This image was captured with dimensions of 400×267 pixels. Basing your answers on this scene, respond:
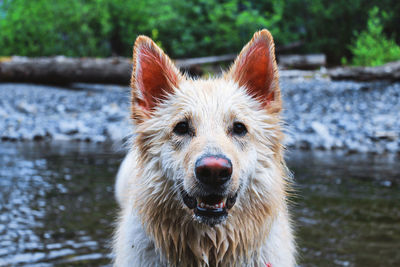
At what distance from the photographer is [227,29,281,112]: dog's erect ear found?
322 centimetres

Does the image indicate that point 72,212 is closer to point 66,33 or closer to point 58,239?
point 58,239

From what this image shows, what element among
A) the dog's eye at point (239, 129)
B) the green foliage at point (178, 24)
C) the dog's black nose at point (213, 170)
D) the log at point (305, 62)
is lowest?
the dog's black nose at point (213, 170)

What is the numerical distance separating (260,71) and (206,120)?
25.3 inches

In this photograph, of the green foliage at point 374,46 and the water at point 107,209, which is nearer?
the water at point 107,209

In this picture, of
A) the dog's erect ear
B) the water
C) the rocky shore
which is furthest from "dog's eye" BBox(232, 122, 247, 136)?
the rocky shore

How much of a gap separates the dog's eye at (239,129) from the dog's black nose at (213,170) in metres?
0.51

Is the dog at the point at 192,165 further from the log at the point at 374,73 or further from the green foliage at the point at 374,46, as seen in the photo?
the green foliage at the point at 374,46

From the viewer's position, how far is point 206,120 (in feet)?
10.2

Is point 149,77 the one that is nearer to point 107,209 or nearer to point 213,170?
point 213,170

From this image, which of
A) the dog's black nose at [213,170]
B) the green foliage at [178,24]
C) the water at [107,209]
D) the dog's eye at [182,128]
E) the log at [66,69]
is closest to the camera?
the dog's black nose at [213,170]

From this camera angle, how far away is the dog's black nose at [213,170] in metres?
2.60

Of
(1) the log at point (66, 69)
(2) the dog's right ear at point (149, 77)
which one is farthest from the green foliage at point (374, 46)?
(2) the dog's right ear at point (149, 77)

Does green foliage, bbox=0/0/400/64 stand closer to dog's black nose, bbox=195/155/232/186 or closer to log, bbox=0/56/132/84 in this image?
log, bbox=0/56/132/84

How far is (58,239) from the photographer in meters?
4.75
